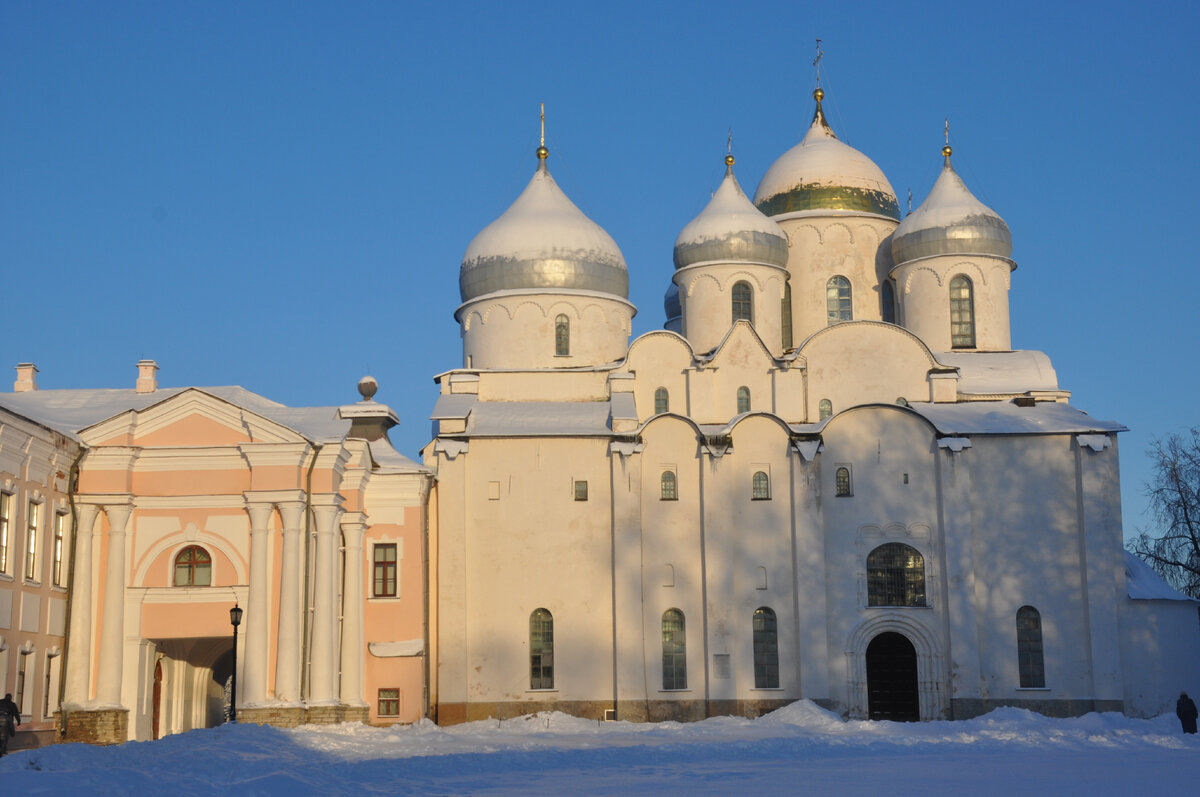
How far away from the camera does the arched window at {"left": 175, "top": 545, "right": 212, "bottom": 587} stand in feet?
95.6

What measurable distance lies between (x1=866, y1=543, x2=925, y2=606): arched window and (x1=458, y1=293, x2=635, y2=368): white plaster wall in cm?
862

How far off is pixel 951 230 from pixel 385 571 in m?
17.0

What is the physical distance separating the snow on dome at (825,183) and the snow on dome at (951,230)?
1991mm

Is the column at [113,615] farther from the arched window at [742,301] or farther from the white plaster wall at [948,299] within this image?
the white plaster wall at [948,299]

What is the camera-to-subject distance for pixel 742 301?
38781 mm

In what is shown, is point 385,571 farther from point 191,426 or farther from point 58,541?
point 58,541

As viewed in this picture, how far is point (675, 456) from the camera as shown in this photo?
34.7 meters

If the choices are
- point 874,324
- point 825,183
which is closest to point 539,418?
point 874,324

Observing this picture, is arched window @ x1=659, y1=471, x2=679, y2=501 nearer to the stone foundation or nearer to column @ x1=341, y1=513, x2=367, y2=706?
column @ x1=341, y1=513, x2=367, y2=706

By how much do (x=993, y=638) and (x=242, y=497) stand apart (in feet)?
56.3

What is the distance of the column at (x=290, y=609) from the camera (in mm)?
28391

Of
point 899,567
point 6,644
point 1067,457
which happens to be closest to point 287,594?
point 6,644

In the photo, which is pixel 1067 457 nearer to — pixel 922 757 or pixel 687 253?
pixel 687 253

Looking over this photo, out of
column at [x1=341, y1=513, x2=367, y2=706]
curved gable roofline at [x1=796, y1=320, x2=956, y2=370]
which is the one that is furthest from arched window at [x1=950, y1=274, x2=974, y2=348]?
column at [x1=341, y1=513, x2=367, y2=706]
